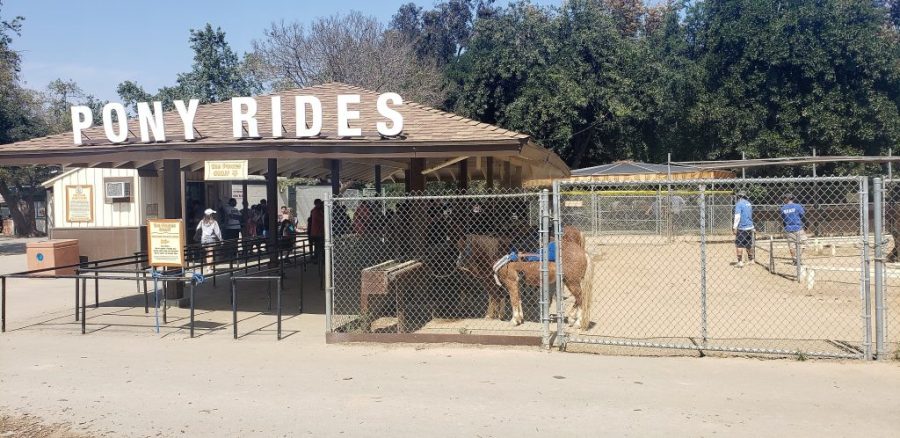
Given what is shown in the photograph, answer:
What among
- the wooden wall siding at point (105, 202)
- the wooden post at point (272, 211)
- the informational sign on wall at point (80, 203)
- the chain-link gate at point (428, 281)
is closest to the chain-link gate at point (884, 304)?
the chain-link gate at point (428, 281)

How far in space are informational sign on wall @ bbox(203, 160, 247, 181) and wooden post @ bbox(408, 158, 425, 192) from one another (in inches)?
97.6

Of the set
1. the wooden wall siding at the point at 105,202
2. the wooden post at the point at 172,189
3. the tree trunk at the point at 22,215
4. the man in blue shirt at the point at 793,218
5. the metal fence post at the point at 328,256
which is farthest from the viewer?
the tree trunk at the point at 22,215

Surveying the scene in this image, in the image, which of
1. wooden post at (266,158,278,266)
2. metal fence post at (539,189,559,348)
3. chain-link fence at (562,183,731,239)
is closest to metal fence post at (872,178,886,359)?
metal fence post at (539,189,559,348)

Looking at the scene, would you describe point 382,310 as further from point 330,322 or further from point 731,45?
point 731,45

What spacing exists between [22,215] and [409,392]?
35.3 meters

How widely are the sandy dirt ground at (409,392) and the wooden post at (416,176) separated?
9.54 ft

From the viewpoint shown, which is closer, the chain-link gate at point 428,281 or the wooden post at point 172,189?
the chain-link gate at point 428,281

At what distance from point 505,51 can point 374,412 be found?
96.2ft

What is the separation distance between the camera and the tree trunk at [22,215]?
112 feet

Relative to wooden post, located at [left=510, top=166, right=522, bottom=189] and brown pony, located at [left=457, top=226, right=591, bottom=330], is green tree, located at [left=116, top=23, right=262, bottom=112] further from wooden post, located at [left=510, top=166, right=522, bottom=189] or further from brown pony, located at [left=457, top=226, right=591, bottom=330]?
brown pony, located at [left=457, top=226, right=591, bottom=330]

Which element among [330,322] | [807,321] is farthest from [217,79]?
[807,321]

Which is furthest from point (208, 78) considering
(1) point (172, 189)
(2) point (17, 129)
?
(1) point (172, 189)

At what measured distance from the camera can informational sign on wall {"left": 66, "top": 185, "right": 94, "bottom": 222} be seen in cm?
1808

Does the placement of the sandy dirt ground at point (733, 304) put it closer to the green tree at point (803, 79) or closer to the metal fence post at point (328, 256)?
the metal fence post at point (328, 256)
